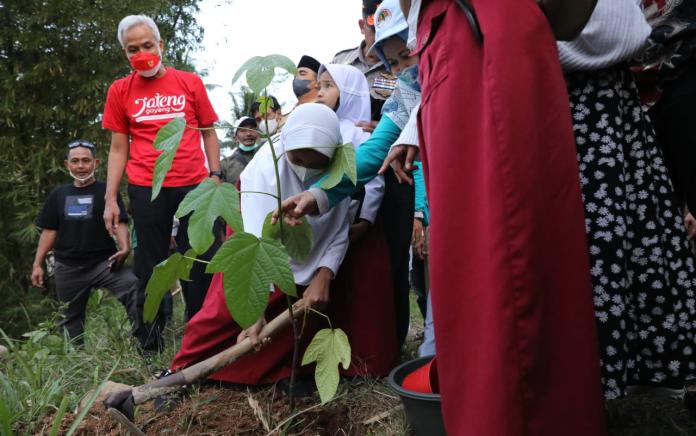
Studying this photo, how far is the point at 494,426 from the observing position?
0.93m

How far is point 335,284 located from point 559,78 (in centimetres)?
137

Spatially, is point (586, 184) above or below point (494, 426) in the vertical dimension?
above

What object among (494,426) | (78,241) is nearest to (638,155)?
(494,426)

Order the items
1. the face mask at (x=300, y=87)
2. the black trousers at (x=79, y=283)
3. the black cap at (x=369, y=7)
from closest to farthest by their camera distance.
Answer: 1. the black cap at (x=369, y=7)
2. the face mask at (x=300, y=87)
3. the black trousers at (x=79, y=283)

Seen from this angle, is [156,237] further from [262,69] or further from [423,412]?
[423,412]

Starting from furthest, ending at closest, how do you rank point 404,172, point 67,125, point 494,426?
point 67,125, point 404,172, point 494,426

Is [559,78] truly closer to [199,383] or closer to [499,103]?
[499,103]

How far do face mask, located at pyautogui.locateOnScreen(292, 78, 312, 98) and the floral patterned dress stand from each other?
173cm

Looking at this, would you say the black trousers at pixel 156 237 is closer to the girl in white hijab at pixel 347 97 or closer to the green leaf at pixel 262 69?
the girl in white hijab at pixel 347 97

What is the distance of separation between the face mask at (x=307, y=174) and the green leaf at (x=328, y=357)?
0.69 meters

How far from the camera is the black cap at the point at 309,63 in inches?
116

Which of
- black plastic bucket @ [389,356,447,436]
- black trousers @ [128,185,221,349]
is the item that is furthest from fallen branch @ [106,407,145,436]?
black trousers @ [128,185,221,349]

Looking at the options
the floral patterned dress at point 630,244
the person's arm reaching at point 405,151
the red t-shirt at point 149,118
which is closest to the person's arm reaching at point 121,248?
the red t-shirt at point 149,118

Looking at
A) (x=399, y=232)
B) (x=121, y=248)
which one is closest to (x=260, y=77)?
(x=399, y=232)
